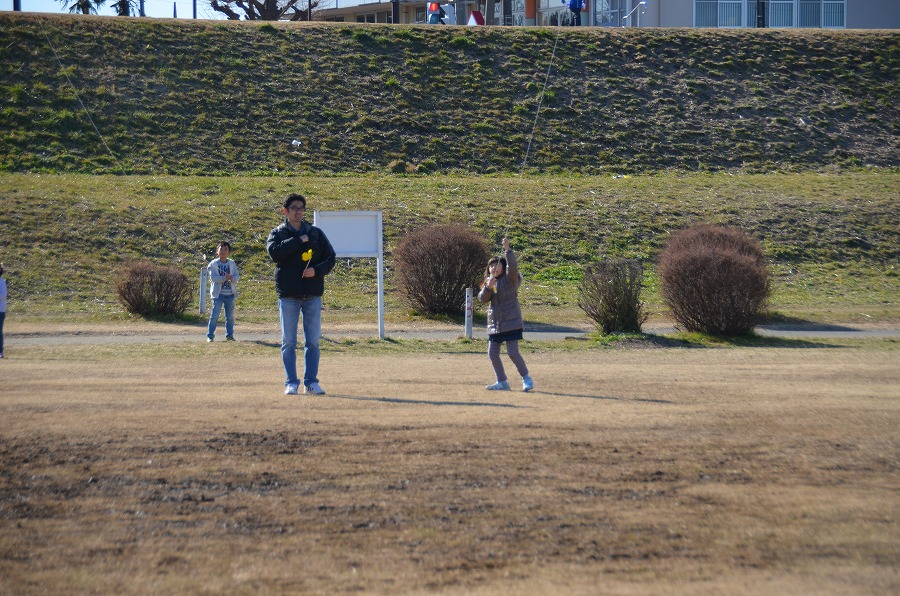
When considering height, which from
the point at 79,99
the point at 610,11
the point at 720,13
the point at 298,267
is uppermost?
the point at 610,11

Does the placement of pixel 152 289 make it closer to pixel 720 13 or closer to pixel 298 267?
pixel 298 267

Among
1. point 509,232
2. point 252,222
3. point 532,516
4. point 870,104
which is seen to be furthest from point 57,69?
point 532,516

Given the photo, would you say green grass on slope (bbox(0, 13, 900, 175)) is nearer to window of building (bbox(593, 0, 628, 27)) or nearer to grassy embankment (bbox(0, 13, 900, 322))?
grassy embankment (bbox(0, 13, 900, 322))

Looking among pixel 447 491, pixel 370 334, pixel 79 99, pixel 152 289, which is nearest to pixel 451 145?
pixel 79 99

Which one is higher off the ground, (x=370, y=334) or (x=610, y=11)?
(x=610, y=11)

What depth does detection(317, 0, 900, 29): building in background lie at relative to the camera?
61750 millimetres

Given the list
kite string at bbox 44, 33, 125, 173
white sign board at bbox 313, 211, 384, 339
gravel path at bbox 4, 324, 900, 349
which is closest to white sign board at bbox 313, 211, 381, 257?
white sign board at bbox 313, 211, 384, 339

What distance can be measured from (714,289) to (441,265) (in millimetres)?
6906

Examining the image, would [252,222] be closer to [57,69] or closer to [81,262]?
[81,262]

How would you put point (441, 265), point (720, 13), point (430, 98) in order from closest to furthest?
point (441, 265), point (430, 98), point (720, 13)

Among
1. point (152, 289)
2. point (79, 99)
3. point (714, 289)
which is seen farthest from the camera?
point (79, 99)

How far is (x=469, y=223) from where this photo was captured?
34250 mm

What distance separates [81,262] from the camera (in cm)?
3036

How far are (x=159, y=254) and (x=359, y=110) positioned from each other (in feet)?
58.5
